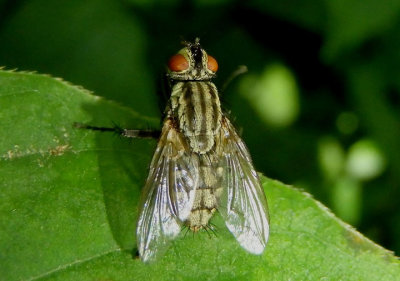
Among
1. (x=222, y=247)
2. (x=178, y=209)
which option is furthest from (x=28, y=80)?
(x=222, y=247)

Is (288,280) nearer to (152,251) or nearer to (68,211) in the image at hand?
(152,251)

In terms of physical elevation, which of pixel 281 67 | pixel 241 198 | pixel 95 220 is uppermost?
pixel 281 67

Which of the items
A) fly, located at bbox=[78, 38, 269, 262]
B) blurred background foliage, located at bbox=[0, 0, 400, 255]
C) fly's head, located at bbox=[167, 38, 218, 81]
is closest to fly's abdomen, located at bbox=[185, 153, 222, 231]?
fly, located at bbox=[78, 38, 269, 262]

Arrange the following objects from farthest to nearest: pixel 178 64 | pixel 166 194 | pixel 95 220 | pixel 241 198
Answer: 1. pixel 178 64
2. pixel 241 198
3. pixel 166 194
4. pixel 95 220

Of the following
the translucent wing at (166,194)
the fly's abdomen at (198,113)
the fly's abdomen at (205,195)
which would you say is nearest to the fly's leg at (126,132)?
the translucent wing at (166,194)

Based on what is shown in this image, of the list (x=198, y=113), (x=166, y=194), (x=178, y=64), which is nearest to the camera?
(x=166, y=194)

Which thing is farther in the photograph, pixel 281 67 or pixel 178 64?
pixel 281 67

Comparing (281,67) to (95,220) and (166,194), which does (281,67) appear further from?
(95,220)

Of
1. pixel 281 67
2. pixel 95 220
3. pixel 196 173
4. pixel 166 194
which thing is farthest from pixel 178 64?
pixel 281 67
